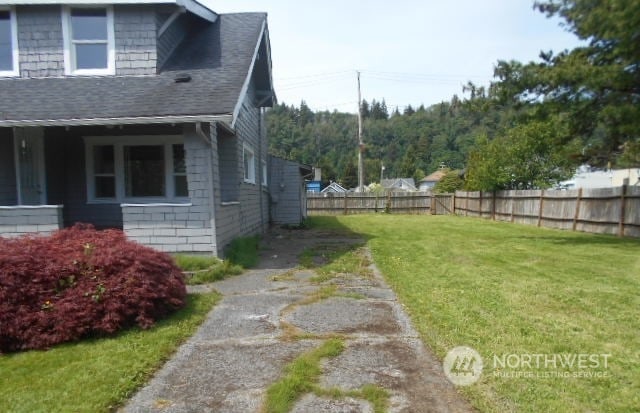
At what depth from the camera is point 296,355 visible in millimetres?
4055

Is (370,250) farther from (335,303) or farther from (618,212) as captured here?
(618,212)

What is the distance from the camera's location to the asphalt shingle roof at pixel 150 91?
7.79 metres

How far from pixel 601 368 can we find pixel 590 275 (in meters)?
4.65

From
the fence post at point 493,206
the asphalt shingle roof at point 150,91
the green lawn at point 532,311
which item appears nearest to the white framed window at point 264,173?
the asphalt shingle roof at point 150,91

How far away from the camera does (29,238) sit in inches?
215

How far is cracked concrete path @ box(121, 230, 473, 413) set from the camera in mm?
3188

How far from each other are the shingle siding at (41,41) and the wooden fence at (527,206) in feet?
53.5

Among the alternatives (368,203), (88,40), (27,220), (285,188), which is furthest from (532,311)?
(368,203)

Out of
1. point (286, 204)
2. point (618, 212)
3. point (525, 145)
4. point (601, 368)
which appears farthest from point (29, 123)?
point (525, 145)

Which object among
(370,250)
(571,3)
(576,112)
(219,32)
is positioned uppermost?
(571,3)

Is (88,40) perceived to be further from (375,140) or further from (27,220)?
(375,140)

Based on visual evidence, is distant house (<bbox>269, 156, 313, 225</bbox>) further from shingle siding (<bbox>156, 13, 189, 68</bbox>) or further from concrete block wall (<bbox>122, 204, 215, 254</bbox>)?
concrete block wall (<bbox>122, 204, 215, 254</bbox>)

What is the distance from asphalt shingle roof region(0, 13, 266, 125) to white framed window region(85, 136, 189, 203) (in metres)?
1.23

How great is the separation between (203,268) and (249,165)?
19.3 ft
